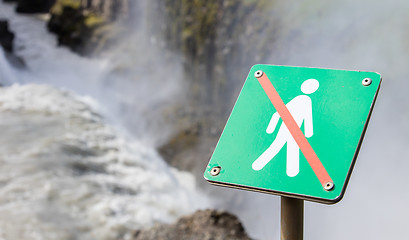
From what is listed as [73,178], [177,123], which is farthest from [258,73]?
[177,123]

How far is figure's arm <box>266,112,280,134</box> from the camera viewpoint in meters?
1.41

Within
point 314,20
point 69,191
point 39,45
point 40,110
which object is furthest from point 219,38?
point 39,45

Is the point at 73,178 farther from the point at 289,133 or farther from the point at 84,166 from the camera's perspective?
the point at 289,133

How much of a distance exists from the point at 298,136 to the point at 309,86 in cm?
20

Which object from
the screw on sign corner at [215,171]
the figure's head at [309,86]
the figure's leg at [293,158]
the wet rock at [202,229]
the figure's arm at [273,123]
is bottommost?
the wet rock at [202,229]

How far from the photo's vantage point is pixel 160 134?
8.43m

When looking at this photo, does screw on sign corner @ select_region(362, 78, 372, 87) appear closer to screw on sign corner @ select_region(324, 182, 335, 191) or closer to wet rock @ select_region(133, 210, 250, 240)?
screw on sign corner @ select_region(324, 182, 335, 191)

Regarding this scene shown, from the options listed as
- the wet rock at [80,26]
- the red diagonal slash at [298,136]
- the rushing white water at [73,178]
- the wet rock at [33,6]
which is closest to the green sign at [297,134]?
the red diagonal slash at [298,136]

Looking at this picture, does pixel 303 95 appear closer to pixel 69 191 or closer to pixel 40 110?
pixel 69 191

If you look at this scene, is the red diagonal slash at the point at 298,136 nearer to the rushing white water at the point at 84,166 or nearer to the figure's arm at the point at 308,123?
the figure's arm at the point at 308,123

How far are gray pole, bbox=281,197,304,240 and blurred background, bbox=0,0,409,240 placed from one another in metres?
2.55

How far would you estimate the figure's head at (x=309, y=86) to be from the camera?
1.46m

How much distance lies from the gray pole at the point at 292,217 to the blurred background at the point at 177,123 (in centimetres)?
255

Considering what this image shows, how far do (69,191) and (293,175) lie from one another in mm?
4005
